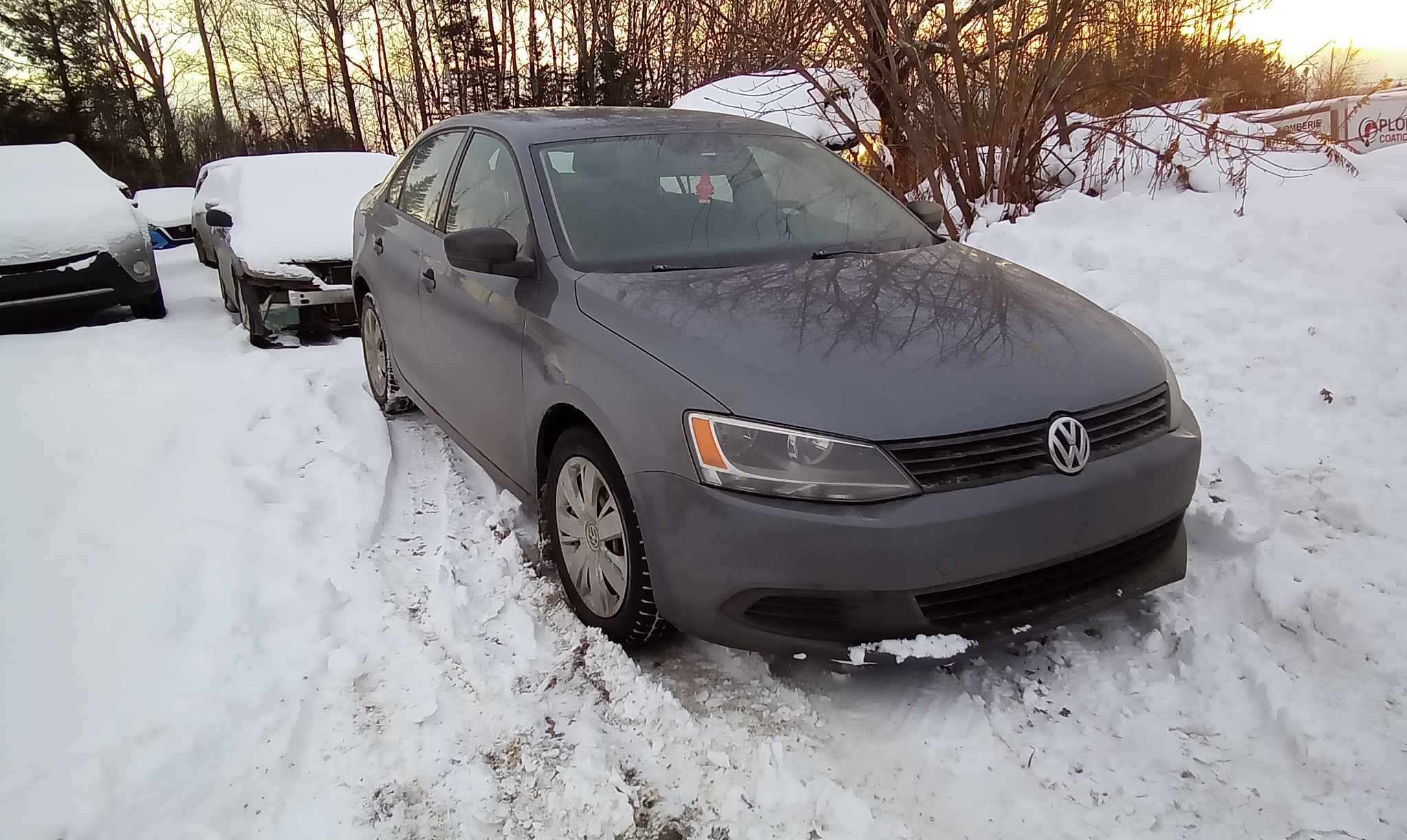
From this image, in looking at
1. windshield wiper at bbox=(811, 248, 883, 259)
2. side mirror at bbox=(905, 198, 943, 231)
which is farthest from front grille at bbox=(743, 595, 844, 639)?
side mirror at bbox=(905, 198, 943, 231)

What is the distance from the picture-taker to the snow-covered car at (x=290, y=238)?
22.1 feet

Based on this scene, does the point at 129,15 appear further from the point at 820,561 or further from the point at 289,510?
the point at 820,561

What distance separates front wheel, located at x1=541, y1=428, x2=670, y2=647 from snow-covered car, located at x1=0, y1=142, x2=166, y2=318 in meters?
6.94

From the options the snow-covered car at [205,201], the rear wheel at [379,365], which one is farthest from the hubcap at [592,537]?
the snow-covered car at [205,201]

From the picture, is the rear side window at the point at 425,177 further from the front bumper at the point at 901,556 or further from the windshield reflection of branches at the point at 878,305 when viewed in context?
the front bumper at the point at 901,556

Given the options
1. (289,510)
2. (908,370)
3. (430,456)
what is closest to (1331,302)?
(908,370)

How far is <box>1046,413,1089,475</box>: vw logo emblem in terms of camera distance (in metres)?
2.25

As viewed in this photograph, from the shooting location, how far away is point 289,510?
3.64 metres

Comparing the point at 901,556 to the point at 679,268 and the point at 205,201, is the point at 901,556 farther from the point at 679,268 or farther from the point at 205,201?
the point at 205,201

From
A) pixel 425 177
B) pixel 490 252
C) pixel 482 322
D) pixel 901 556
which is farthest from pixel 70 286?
pixel 901 556

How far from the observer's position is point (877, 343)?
8.09ft

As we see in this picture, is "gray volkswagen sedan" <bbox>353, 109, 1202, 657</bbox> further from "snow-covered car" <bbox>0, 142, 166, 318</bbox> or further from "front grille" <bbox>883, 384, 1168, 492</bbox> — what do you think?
"snow-covered car" <bbox>0, 142, 166, 318</bbox>

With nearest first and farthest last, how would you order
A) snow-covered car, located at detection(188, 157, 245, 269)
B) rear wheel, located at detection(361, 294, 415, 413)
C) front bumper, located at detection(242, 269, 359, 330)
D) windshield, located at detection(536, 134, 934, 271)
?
windshield, located at detection(536, 134, 934, 271)
rear wheel, located at detection(361, 294, 415, 413)
front bumper, located at detection(242, 269, 359, 330)
snow-covered car, located at detection(188, 157, 245, 269)

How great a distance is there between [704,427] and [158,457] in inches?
121
